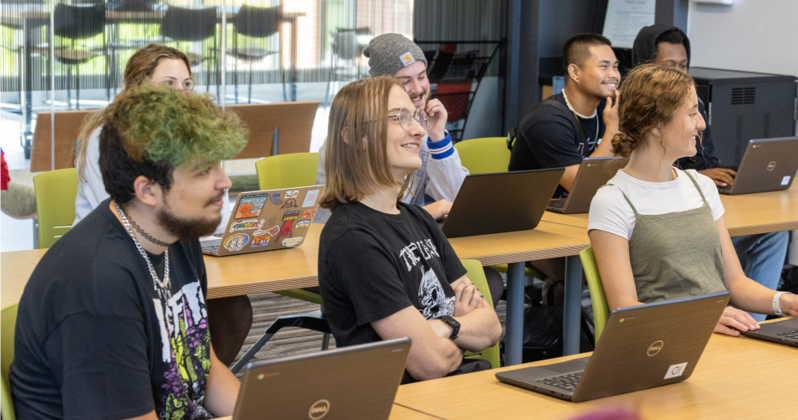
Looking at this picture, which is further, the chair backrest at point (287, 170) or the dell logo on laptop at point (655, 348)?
the chair backrest at point (287, 170)

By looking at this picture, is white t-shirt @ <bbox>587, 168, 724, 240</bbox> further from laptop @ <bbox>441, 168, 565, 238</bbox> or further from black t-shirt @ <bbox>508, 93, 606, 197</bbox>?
black t-shirt @ <bbox>508, 93, 606, 197</bbox>

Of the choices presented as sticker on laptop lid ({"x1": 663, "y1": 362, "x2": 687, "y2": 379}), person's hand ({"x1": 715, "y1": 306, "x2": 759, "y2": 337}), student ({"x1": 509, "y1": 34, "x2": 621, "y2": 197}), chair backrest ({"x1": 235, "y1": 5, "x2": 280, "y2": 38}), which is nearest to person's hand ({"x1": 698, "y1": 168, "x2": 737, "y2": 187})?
student ({"x1": 509, "y1": 34, "x2": 621, "y2": 197})

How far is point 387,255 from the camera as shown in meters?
1.75

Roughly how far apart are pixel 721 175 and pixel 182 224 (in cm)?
278

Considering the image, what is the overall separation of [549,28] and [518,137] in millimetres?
3111

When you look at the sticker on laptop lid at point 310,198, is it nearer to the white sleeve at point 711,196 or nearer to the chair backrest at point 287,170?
the chair backrest at point 287,170

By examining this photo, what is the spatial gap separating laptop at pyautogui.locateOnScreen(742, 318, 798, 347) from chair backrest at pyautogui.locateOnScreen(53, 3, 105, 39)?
440 centimetres

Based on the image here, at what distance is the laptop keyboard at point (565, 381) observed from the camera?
1506mm

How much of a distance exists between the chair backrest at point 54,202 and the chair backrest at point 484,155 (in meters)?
1.65

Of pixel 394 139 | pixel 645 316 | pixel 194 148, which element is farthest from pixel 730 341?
pixel 194 148

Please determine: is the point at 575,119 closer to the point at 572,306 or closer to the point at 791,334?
the point at 572,306

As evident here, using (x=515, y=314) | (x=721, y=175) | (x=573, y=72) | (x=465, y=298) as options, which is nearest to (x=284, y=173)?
(x=515, y=314)

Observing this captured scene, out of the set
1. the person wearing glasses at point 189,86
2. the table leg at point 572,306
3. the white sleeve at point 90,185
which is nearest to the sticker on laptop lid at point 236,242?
the person wearing glasses at point 189,86

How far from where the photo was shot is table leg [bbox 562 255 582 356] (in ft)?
8.74
